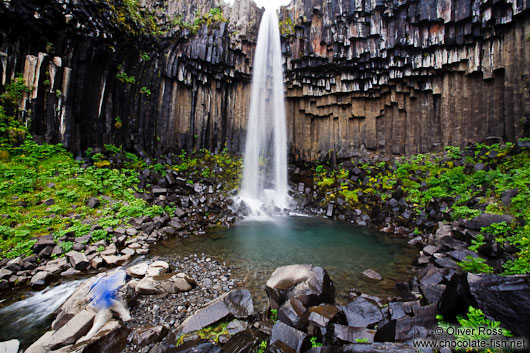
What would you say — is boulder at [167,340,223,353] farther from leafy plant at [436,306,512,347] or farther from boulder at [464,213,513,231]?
boulder at [464,213,513,231]

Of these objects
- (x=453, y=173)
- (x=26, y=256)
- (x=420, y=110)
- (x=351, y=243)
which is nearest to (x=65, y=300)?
(x=26, y=256)

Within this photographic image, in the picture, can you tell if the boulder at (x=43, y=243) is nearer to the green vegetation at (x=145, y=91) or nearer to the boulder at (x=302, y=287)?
the boulder at (x=302, y=287)

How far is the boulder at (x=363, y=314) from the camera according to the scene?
12.3 ft

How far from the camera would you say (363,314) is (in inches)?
154

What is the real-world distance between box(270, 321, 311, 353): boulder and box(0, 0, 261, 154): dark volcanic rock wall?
528 inches

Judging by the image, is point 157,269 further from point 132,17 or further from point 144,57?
point 132,17

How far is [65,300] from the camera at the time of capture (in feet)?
16.5

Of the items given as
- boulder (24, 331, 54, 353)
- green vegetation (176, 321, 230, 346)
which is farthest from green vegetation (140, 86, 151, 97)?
green vegetation (176, 321, 230, 346)

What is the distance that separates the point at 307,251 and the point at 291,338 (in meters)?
5.12

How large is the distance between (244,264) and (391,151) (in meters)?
14.2

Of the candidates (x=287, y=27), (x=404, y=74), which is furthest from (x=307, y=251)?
(x=287, y=27)

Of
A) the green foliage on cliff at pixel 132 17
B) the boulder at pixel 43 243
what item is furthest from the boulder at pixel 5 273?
the green foliage on cliff at pixel 132 17

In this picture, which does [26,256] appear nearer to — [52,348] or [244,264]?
[52,348]

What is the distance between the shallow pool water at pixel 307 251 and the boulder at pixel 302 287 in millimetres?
891
